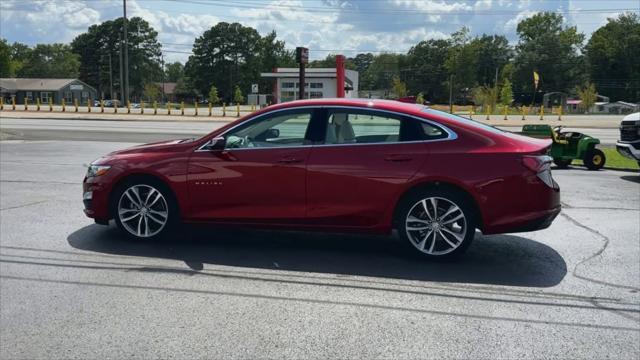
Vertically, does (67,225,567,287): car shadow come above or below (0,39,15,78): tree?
below

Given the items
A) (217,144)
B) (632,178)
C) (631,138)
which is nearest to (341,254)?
(217,144)

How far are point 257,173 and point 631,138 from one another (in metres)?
9.20

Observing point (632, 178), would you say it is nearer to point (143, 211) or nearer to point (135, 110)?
point (143, 211)

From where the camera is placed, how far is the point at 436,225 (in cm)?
568

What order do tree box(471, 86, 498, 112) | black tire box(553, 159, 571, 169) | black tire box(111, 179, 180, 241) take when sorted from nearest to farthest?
black tire box(111, 179, 180, 241) < black tire box(553, 159, 571, 169) < tree box(471, 86, 498, 112)

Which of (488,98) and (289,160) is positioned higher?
(488,98)

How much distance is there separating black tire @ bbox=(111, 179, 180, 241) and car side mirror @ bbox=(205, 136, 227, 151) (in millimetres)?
648

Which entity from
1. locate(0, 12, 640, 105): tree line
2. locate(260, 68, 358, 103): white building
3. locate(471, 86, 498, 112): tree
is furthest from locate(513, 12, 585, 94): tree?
locate(260, 68, 358, 103): white building

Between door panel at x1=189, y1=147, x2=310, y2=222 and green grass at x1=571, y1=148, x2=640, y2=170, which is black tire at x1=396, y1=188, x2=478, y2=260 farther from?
green grass at x1=571, y1=148, x2=640, y2=170

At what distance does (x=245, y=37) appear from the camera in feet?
372

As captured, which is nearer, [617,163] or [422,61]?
[617,163]

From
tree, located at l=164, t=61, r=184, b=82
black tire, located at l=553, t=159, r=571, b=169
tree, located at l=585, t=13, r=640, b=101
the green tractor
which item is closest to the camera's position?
the green tractor

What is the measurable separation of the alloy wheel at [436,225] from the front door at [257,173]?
1117 millimetres

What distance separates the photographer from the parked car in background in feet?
38.4
